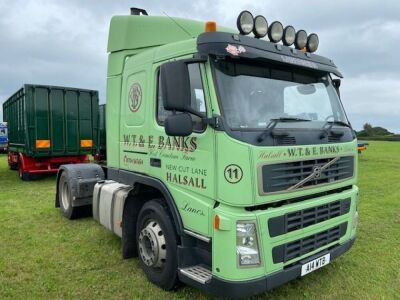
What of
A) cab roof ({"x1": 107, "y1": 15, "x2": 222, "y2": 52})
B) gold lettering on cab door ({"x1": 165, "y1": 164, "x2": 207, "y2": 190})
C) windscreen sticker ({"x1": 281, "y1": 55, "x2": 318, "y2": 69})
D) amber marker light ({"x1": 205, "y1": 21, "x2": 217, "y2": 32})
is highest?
cab roof ({"x1": 107, "y1": 15, "x2": 222, "y2": 52})

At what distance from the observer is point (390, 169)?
50.1 ft

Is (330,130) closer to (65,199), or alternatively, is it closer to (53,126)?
(65,199)

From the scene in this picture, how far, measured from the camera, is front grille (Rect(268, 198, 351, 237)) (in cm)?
329

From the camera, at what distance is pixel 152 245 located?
404 cm

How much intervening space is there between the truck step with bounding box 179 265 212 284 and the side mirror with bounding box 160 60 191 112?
59.6 inches

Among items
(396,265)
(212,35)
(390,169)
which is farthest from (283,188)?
(390,169)

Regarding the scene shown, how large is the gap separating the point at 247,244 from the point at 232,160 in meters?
0.72

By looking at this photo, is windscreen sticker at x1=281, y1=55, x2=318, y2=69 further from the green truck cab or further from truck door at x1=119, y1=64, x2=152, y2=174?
truck door at x1=119, y1=64, x2=152, y2=174

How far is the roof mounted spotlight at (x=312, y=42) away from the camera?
419cm

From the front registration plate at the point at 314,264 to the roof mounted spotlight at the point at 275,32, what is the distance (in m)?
2.22

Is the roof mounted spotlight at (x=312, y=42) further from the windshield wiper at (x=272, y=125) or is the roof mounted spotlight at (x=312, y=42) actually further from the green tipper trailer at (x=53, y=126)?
the green tipper trailer at (x=53, y=126)

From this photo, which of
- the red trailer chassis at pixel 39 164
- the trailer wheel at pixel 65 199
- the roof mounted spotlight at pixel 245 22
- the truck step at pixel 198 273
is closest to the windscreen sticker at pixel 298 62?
the roof mounted spotlight at pixel 245 22

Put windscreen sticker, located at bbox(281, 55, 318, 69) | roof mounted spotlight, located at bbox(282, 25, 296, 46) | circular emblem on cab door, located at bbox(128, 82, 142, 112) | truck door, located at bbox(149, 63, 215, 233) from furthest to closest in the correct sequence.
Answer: circular emblem on cab door, located at bbox(128, 82, 142, 112) < roof mounted spotlight, located at bbox(282, 25, 296, 46) < windscreen sticker, located at bbox(281, 55, 318, 69) < truck door, located at bbox(149, 63, 215, 233)

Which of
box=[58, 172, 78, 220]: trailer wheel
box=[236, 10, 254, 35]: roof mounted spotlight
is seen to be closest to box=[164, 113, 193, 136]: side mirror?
box=[236, 10, 254, 35]: roof mounted spotlight
